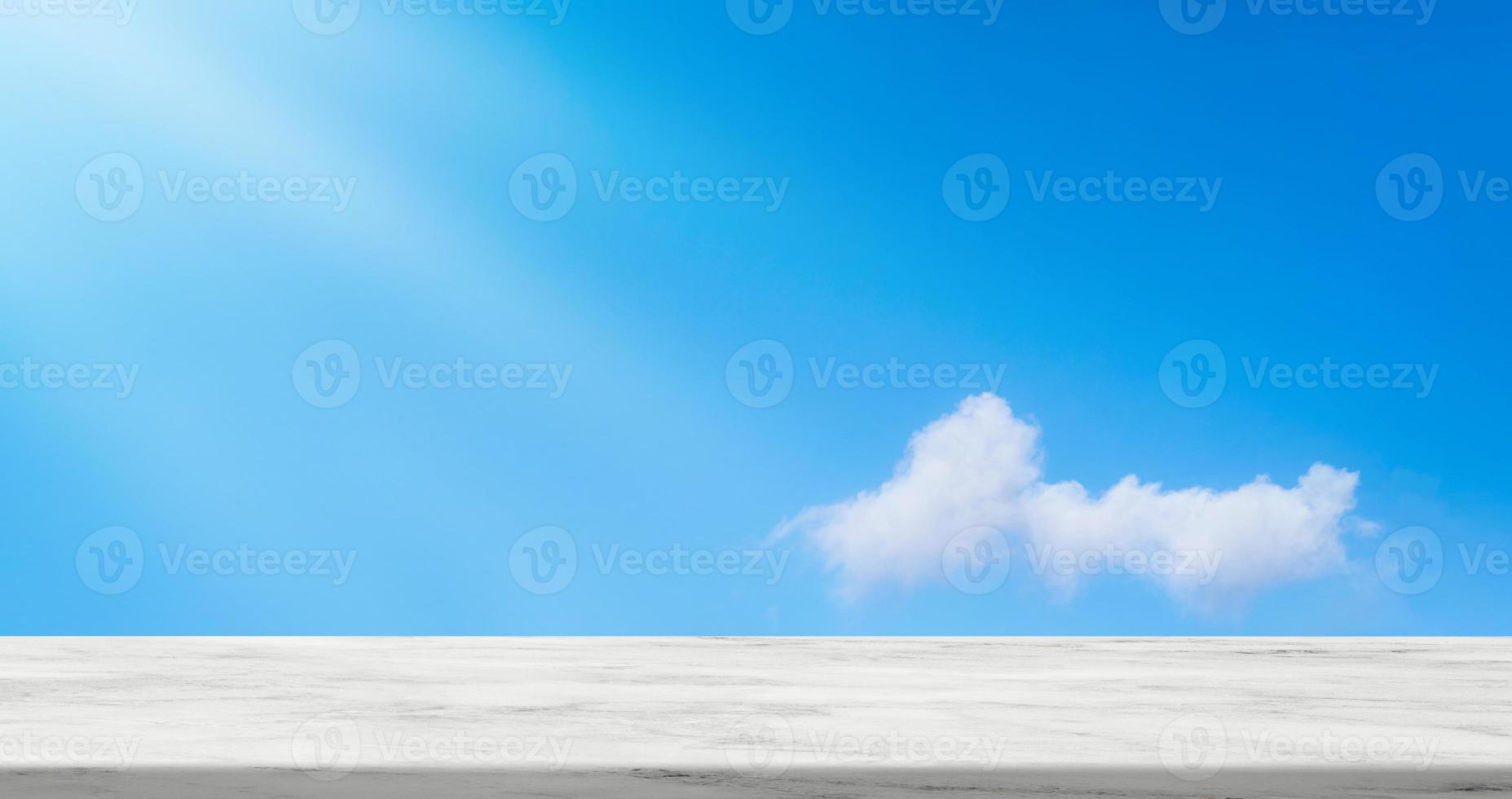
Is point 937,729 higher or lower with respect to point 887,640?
lower

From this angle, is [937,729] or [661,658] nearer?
[937,729]

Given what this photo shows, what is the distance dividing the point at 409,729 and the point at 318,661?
404 centimetres

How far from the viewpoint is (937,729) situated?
536 centimetres

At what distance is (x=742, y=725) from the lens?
5516 millimetres

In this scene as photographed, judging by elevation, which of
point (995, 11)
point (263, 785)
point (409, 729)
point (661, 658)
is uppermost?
point (995, 11)

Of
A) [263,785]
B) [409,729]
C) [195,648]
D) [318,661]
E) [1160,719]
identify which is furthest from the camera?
[195,648]

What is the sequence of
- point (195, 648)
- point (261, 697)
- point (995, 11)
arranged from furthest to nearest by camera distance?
point (995, 11)
point (195, 648)
point (261, 697)

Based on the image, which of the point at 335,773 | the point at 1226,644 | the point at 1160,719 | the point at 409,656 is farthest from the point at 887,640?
the point at 335,773

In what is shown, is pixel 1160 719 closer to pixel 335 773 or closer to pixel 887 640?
pixel 335 773

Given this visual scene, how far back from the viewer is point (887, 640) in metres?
11.6

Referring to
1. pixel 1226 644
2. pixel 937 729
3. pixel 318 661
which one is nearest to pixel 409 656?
pixel 318 661

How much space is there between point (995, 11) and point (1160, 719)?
701 cm

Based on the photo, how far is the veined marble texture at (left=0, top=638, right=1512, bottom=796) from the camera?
13.8ft

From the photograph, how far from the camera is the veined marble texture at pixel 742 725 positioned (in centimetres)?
420
